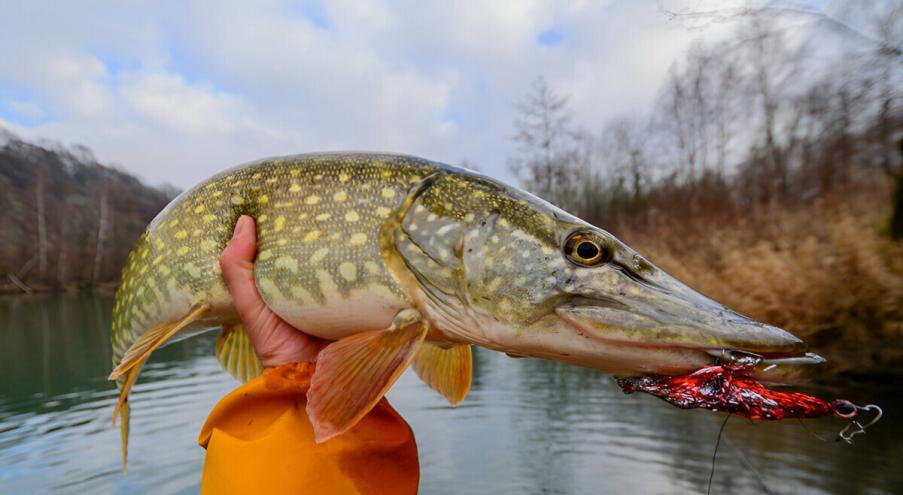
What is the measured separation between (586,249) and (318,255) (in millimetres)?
758

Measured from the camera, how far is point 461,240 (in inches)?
56.6

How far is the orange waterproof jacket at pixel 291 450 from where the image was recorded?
3.92 feet

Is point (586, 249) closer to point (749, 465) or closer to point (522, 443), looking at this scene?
point (749, 465)

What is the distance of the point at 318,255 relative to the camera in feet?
5.03

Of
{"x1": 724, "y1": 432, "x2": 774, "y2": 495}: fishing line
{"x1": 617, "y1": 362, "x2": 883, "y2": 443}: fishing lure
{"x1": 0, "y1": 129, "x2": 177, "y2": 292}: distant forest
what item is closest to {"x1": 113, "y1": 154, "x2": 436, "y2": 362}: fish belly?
{"x1": 617, "y1": 362, "x2": 883, "y2": 443}: fishing lure

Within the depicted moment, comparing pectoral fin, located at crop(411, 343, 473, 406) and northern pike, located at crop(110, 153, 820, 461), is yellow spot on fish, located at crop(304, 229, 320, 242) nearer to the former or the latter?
northern pike, located at crop(110, 153, 820, 461)

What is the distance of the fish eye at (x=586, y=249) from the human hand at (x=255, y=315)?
843 mm

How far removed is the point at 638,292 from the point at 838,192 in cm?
1017

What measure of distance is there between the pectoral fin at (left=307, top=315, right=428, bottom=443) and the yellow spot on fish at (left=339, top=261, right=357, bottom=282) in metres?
0.18

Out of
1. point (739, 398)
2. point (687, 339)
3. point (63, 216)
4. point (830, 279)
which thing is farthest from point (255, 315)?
point (63, 216)

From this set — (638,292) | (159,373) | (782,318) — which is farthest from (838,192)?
(159,373)

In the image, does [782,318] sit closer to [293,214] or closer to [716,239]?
[716,239]

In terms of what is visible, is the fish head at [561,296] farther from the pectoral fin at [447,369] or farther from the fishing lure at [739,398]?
the pectoral fin at [447,369]

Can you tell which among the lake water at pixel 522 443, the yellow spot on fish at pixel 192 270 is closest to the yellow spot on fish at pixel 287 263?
the yellow spot on fish at pixel 192 270
